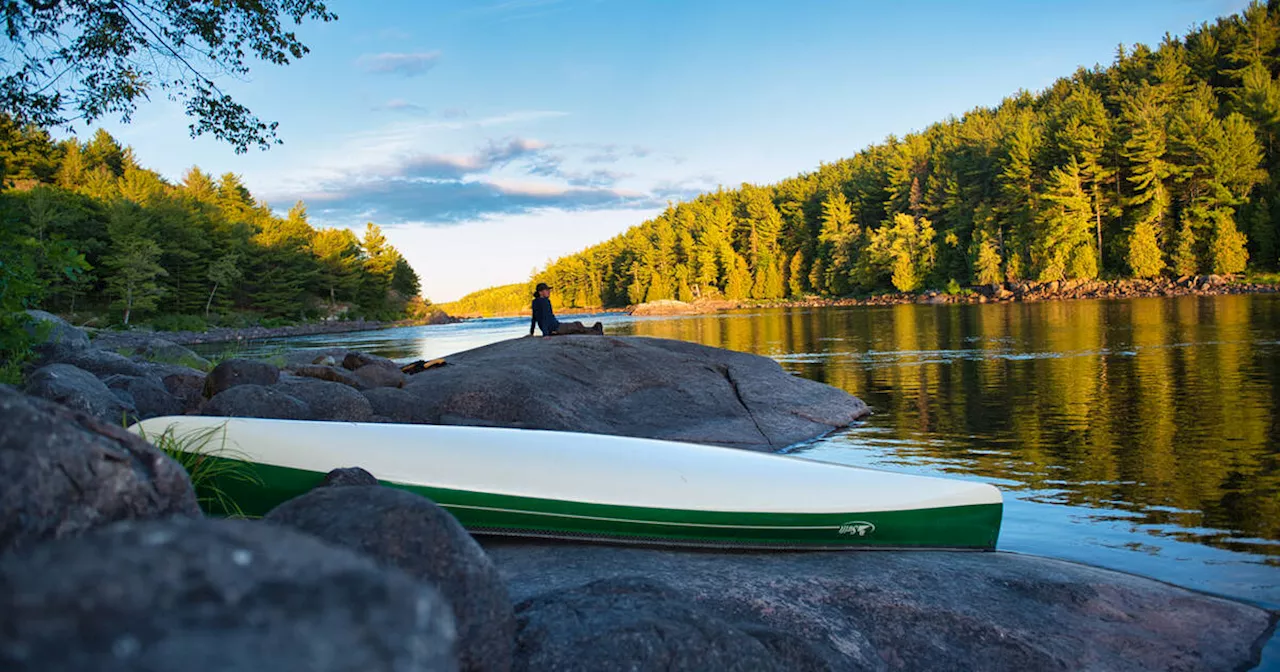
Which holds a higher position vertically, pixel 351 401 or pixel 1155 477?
pixel 351 401

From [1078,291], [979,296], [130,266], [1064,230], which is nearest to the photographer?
[130,266]

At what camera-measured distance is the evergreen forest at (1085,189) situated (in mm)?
51625

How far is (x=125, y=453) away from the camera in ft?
5.55

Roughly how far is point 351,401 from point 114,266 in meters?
48.3

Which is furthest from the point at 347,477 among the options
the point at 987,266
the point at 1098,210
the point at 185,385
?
the point at 1098,210

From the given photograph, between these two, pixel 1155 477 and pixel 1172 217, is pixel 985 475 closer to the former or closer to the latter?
pixel 1155 477

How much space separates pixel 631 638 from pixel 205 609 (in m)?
1.85

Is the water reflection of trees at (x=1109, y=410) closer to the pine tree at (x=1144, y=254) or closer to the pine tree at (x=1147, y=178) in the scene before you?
the pine tree at (x=1144, y=254)

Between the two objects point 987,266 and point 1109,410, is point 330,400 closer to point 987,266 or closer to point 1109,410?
point 1109,410

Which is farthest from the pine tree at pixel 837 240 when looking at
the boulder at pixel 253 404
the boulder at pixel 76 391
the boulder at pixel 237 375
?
the boulder at pixel 76 391

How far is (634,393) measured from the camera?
33.3 feet

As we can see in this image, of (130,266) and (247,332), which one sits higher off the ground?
(130,266)

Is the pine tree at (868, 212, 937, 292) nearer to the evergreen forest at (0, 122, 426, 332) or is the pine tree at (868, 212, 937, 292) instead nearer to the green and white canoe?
the evergreen forest at (0, 122, 426, 332)

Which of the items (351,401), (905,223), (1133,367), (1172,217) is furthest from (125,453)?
(905,223)
